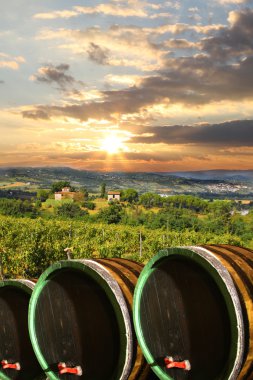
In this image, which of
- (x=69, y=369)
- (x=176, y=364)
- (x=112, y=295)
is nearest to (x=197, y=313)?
(x=176, y=364)

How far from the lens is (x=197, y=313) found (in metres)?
6.57

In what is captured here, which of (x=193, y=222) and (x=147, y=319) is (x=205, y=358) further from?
(x=193, y=222)

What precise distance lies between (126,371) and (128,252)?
170 feet

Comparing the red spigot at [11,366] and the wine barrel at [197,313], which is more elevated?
the wine barrel at [197,313]

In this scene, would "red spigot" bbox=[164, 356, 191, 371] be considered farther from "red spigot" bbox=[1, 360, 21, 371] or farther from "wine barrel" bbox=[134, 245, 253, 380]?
"red spigot" bbox=[1, 360, 21, 371]

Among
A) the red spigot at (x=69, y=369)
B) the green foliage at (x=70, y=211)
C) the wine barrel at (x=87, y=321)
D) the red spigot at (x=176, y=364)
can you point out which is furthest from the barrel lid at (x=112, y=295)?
the green foliage at (x=70, y=211)

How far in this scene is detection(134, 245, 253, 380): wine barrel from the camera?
5.85 metres

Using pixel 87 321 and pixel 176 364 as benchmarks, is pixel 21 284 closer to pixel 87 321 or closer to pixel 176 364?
pixel 87 321

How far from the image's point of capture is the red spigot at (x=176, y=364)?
650 centimetres

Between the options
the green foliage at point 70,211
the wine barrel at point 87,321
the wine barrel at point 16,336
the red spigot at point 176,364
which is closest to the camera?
the red spigot at point 176,364

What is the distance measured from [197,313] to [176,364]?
0.76 meters

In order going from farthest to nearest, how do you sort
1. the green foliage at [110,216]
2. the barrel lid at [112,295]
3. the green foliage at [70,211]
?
the green foliage at [70,211] < the green foliage at [110,216] < the barrel lid at [112,295]

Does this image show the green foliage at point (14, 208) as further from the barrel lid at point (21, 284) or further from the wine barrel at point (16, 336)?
the barrel lid at point (21, 284)

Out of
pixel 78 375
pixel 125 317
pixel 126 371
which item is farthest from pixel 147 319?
pixel 78 375
